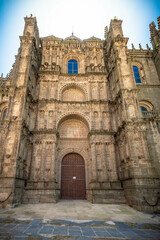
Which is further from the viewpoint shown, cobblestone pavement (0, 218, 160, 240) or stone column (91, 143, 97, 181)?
stone column (91, 143, 97, 181)

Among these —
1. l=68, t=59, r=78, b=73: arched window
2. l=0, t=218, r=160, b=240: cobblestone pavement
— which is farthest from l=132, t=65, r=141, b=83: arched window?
l=0, t=218, r=160, b=240: cobblestone pavement

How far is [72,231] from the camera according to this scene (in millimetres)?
5840

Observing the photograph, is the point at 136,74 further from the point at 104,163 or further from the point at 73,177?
the point at 73,177

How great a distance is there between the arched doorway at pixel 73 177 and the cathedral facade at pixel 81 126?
0.33 feet

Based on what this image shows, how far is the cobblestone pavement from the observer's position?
5284mm

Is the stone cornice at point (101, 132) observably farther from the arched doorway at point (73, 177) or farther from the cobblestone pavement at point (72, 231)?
the cobblestone pavement at point (72, 231)

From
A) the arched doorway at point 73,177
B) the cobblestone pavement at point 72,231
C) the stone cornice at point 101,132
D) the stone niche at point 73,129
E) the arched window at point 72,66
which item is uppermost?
the arched window at point 72,66

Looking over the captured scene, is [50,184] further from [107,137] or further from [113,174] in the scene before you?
[107,137]

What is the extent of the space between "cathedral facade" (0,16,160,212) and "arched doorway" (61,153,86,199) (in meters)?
0.10

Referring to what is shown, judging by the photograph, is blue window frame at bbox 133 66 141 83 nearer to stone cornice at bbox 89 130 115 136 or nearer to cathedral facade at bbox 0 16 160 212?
cathedral facade at bbox 0 16 160 212

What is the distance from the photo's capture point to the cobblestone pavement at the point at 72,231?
5284mm

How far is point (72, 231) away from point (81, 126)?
13.5 metres

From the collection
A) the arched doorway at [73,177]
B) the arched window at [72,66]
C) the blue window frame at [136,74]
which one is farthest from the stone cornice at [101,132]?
the arched window at [72,66]

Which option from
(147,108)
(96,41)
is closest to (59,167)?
(147,108)
